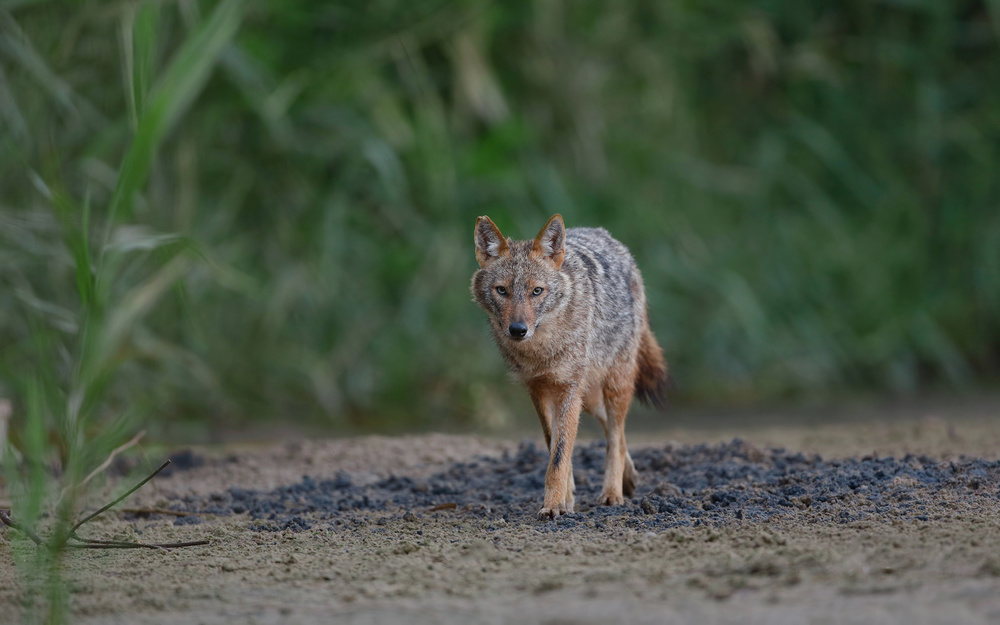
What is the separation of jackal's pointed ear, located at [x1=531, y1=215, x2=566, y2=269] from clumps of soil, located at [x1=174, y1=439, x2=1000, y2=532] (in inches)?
40.6

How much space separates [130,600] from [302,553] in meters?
0.75

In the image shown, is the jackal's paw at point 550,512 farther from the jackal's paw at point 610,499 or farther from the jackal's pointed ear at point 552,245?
the jackal's pointed ear at point 552,245

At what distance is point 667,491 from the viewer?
4676 millimetres

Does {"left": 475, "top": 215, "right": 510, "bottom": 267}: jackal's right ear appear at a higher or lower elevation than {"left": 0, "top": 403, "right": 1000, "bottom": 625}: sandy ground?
higher

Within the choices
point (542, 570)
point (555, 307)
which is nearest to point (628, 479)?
point (555, 307)

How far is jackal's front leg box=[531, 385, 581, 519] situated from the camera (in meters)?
4.45

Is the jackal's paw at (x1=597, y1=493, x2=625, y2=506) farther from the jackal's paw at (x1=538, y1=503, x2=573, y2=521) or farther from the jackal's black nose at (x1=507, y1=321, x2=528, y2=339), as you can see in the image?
the jackal's black nose at (x1=507, y1=321, x2=528, y2=339)

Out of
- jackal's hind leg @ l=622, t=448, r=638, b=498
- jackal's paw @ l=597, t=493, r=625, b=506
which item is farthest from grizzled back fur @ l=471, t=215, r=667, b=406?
jackal's paw @ l=597, t=493, r=625, b=506

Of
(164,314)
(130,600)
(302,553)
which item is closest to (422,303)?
(164,314)

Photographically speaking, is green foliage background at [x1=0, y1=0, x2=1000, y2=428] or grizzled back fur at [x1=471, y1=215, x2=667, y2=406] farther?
green foliage background at [x1=0, y1=0, x2=1000, y2=428]

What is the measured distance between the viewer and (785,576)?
126 inches

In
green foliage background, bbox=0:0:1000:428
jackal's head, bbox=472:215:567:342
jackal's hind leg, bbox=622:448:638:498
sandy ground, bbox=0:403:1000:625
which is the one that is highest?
green foliage background, bbox=0:0:1000:428

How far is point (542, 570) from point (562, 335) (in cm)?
141

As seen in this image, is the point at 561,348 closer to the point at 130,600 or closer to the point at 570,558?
the point at 570,558
